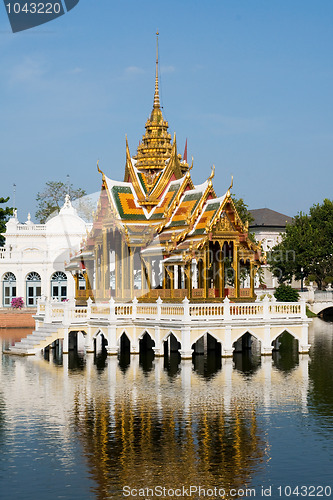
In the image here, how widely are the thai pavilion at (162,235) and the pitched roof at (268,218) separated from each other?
7624 centimetres

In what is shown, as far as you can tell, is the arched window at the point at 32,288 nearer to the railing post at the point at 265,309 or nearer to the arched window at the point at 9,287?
the arched window at the point at 9,287

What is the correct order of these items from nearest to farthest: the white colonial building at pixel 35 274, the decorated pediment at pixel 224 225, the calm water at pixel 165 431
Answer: the calm water at pixel 165 431 < the decorated pediment at pixel 224 225 < the white colonial building at pixel 35 274

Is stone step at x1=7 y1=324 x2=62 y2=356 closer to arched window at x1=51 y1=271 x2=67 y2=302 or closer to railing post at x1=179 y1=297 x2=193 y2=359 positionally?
railing post at x1=179 y1=297 x2=193 y2=359

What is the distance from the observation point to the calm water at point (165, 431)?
15.7 meters

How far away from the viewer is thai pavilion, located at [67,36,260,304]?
36.2 meters

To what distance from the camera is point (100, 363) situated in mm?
34062

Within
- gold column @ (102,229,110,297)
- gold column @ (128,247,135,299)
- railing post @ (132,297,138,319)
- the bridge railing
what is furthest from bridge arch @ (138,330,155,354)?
railing post @ (132,297,138,319)

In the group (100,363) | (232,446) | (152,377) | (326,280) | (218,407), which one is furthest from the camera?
(326,280)

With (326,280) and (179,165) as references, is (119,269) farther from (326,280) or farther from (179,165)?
(326,280)

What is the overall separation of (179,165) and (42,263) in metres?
29.2

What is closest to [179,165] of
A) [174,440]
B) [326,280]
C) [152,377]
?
[152,377]

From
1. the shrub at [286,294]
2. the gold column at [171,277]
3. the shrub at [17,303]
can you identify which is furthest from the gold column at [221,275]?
the shrub at [286,294]

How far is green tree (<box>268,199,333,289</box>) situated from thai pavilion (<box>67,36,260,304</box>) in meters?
41.2

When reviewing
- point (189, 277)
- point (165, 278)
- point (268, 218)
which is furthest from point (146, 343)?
point (268, 218)
